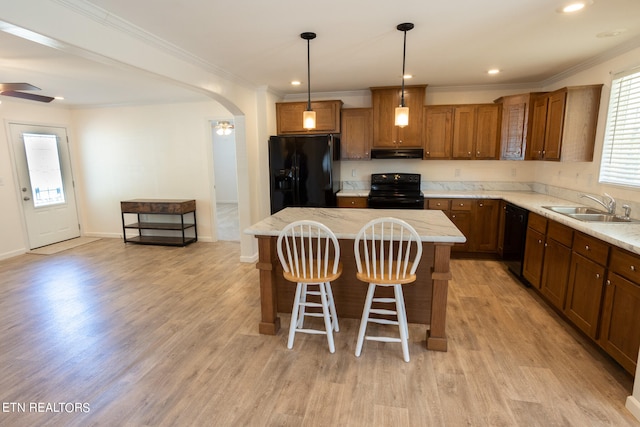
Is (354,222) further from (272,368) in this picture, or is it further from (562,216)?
(562,216)

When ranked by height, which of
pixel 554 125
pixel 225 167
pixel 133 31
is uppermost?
pixel 133 31

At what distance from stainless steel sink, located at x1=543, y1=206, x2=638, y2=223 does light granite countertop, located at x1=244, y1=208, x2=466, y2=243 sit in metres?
1.30

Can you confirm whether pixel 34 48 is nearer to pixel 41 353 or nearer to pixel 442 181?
pixel 41 353

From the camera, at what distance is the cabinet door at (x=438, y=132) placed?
15.1 ft

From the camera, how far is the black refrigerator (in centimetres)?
444

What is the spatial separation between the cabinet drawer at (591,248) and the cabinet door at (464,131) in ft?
7.43

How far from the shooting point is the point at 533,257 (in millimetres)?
3412

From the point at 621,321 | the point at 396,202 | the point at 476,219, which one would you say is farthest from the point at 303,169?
the point at 621,321

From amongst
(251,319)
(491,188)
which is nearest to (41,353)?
(251,319)

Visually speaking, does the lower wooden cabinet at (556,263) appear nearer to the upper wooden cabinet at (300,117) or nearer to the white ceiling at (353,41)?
the white ceiling at (353,41)

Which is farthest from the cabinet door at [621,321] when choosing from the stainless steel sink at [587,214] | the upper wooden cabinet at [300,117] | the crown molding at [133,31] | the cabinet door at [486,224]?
the crown molding at [133,31]

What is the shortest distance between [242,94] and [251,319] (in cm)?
277

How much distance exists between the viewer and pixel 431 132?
4676 millimetres

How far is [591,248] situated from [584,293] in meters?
0.37
